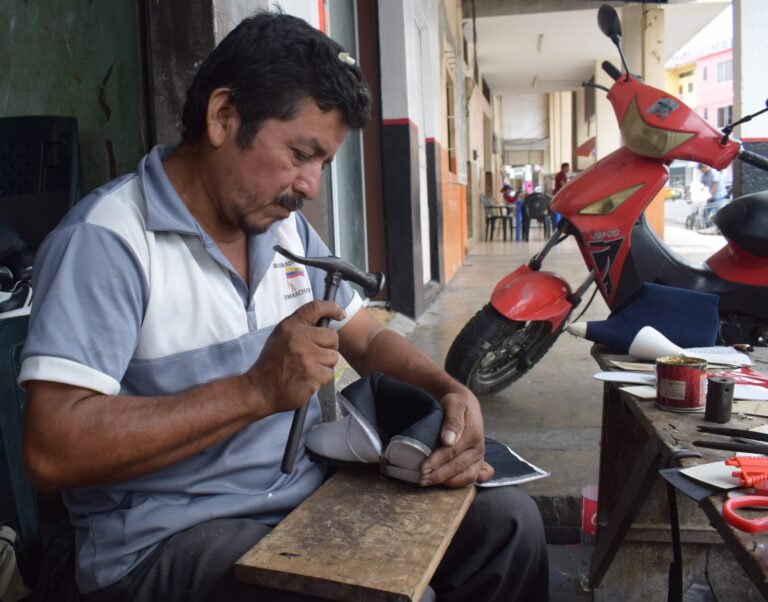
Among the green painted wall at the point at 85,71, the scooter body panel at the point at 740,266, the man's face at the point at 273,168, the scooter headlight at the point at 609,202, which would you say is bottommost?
the scooter body panel at the point at 740,266

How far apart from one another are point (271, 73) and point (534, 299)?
2.09 metres

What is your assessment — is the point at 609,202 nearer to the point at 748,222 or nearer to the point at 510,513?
the point at 748,222

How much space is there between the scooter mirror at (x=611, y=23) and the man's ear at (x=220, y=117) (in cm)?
228

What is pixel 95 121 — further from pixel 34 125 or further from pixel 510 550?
pixel 510 550

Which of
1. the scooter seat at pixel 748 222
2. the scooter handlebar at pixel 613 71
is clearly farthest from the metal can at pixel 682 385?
the scooter handlebar at pixel 613 71

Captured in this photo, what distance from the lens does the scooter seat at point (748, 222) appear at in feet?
8.49

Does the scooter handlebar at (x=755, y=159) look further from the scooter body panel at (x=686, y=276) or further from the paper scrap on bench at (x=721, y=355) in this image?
the paper scrap on bench at (x=721, y=355)

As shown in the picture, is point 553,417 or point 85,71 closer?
point 85,71

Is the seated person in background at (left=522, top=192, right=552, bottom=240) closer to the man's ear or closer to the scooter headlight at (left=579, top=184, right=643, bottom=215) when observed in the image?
the scooter headlight at (left=579, top=184, right=643, bottom=215)

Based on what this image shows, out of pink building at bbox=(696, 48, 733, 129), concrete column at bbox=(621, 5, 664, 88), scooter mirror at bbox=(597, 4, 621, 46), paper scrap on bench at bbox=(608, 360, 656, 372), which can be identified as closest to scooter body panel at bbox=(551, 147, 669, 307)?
scooter mirror at bbox=(597, 4, 621, 46)

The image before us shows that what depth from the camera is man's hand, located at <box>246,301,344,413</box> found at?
46.5 inches

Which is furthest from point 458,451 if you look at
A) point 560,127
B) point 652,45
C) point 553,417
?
point 560,127

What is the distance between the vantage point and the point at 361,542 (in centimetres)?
114

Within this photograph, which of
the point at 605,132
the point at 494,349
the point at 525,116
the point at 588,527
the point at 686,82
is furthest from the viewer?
the point at 686,82
